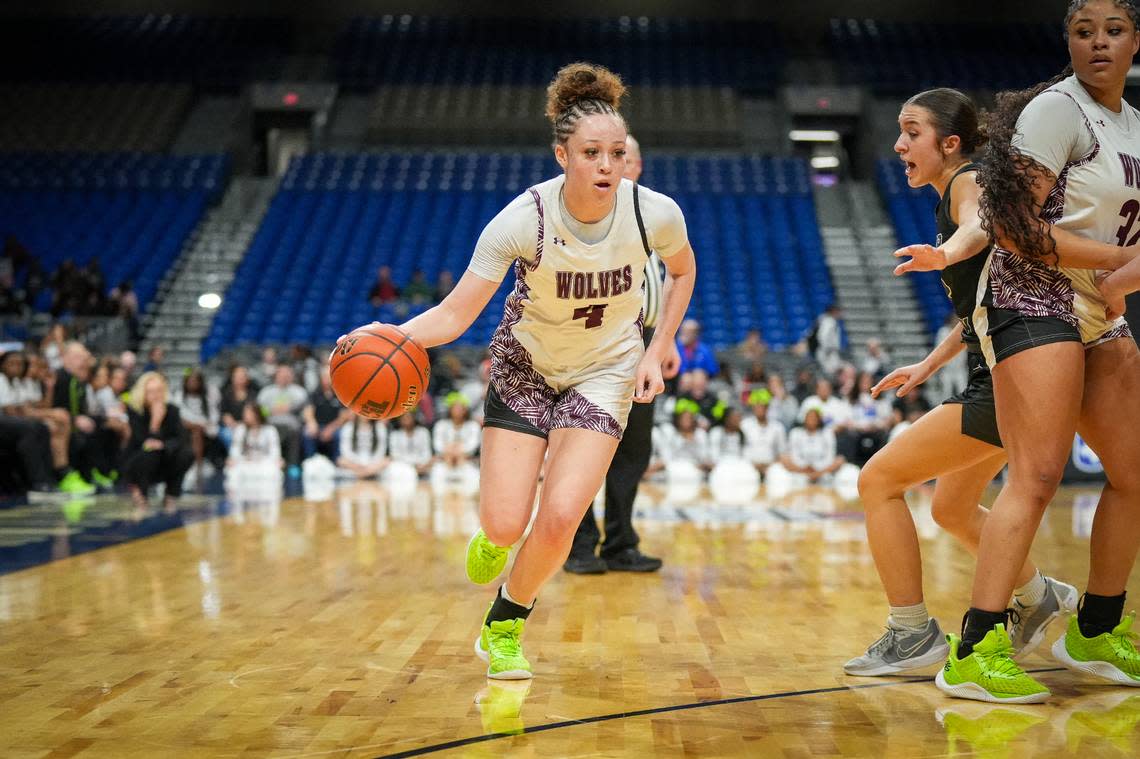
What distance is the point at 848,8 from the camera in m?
26.0

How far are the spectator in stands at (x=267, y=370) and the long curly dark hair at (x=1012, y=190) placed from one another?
1231cm

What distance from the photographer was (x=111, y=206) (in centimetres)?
2081

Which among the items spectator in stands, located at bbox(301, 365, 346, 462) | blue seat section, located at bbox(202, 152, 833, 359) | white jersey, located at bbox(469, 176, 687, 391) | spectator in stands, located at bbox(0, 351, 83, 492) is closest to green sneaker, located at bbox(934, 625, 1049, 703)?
white jersey, located at bbox(469, 176, 687, 391)

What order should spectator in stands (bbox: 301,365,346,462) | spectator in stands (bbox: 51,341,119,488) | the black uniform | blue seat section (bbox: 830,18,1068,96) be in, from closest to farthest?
the black uniform < spectator in stands (bbox: 51,341,119,488) < spectator in stands (bbox: 301,365,346,462) < blue seat section (bbox: 830,18,1068,96)

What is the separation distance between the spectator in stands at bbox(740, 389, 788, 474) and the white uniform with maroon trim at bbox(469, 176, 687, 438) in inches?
366

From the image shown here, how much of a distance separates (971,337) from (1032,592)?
0.80 m

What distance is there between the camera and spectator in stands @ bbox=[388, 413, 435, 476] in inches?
512

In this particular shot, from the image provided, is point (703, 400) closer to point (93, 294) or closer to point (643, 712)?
point (93, 294)

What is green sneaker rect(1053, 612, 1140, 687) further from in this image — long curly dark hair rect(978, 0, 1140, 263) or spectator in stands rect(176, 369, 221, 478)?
spectator in stands rect(176, 369, 221, 478)

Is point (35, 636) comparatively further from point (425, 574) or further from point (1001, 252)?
point (1001, 252)

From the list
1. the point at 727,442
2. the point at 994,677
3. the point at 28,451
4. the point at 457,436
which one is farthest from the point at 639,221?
the point at 457,436

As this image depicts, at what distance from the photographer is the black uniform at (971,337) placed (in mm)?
3312

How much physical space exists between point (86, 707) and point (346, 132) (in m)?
22.8

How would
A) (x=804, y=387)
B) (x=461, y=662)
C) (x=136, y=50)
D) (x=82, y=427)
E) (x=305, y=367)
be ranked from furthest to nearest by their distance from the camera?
(x=136, y=50)
(x=305, y=367)
(x=804, y=387)
(x=82, y=427)
(x=461, y=662)
